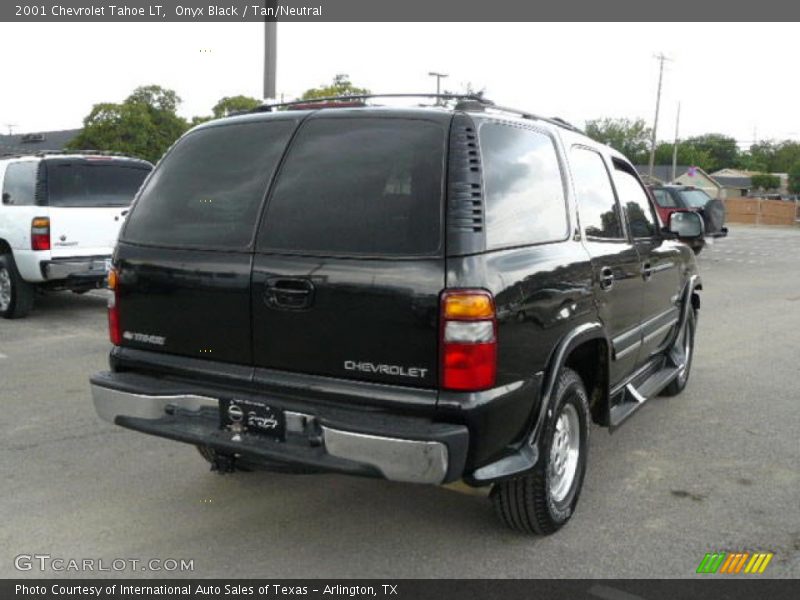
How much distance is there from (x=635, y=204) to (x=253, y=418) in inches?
115

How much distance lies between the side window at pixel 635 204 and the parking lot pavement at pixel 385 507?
1356 mm

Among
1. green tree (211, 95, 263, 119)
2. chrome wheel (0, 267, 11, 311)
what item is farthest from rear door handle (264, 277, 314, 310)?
green tree (211, 95, 263, 119)

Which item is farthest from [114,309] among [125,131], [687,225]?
[125,131]

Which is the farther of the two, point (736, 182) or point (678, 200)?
point (736, 182)

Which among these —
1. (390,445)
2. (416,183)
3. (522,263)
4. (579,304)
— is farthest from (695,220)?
(390,445)

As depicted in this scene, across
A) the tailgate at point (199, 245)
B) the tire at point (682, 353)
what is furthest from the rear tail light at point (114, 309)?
the tire at point (682, 353)

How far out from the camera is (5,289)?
30.5 ft

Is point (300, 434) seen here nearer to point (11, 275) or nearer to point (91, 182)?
point (91, 182)

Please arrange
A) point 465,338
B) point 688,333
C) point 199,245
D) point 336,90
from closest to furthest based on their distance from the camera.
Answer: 1. point 465,338
2. point 199,245
3. point 688,333
4. point 336,90

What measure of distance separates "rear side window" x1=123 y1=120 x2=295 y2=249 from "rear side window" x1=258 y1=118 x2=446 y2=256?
11 cm

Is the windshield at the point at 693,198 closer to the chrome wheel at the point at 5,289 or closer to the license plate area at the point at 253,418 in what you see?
the chrome wheel at the point at 5,289

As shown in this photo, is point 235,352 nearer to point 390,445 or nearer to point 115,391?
point 115,391

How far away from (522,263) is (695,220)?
2575 mm

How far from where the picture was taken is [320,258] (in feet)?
10.2
